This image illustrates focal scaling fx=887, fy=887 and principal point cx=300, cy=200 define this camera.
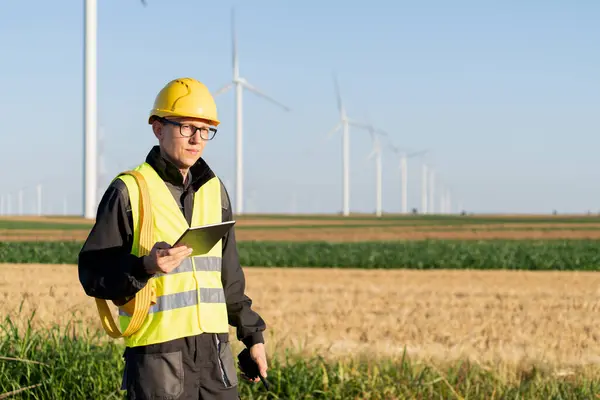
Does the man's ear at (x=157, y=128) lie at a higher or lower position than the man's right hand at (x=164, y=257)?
higher

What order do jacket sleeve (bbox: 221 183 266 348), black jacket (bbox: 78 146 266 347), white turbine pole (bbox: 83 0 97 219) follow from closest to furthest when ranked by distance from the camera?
black jacket (bbox: 78 146 266 347) < jacket sleeve (bbox: 221 183 266 348) < white turbine pole (bbox: 83 0 97 219)

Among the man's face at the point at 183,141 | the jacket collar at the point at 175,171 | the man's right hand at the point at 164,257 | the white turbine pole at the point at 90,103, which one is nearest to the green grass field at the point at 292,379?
the jacket collar at the point at 175,171

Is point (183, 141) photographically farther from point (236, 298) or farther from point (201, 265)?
point (236, 298)

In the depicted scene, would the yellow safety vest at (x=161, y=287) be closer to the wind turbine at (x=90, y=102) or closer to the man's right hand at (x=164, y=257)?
the man's right hand at (x=164, y=257)

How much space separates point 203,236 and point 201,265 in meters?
0.43

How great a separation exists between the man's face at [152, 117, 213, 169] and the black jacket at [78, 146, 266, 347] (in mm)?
58

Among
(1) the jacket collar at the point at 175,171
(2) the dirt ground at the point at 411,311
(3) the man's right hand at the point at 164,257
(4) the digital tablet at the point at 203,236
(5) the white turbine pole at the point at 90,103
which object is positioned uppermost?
(5) the white turbine pole at the point at 90,103

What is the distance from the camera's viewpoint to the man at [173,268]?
4.47 metres

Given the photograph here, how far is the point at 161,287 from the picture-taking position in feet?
14.9

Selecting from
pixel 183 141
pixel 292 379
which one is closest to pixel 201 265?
pixel 183 141

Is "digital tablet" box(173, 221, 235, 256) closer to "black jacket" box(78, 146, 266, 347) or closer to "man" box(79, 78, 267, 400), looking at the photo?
"man" box(79, 78, 267, 400)

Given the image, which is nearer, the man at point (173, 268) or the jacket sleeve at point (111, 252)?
the jacket sleeve at point (111, 252)

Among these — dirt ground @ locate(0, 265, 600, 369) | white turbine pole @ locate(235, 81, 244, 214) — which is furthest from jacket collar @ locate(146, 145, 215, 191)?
white turbine pole @ locate(235, 81, 244, 214)

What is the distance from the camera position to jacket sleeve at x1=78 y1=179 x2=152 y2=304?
436 centimetres
